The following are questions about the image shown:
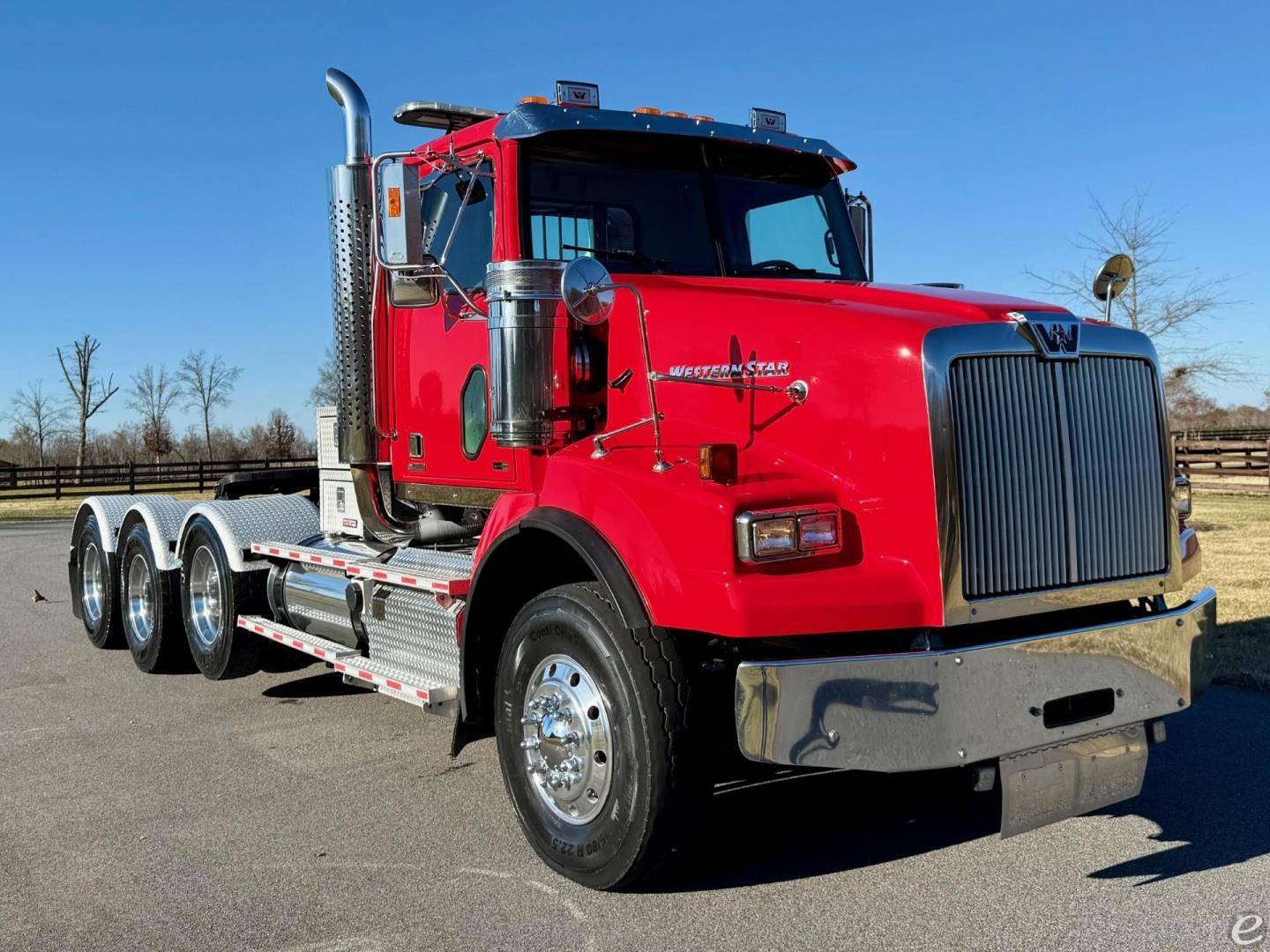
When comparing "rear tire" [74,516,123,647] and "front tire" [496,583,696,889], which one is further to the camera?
"rear tire" [74,516,123,647]

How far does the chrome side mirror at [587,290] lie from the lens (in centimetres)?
409

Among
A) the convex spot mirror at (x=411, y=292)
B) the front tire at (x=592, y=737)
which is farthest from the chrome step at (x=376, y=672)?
the convex spot mirror at (x=411, y=292)

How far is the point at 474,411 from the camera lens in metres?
5.33

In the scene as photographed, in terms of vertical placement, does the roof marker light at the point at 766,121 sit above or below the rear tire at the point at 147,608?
above

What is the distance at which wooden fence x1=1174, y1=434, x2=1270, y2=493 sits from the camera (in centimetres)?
2597

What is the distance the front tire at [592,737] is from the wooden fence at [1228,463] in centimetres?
2413

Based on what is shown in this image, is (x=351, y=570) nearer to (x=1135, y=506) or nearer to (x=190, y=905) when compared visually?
(x=190, y=905)

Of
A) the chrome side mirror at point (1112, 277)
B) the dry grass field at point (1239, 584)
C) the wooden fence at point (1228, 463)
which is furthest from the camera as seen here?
the wooden fence at point (1228, 463)

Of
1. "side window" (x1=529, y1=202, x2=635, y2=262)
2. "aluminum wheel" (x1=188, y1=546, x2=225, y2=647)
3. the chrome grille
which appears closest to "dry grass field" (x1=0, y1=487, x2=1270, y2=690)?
the chrome grille

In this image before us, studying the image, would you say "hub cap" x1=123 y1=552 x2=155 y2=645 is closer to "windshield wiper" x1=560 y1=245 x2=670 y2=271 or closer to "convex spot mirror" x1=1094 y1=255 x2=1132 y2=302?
"windshield wiper" x1=560 y1=245 x2=670 y2=271

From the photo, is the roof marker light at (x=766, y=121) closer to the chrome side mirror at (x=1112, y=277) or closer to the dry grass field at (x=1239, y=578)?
the chrome side mirror at (x=1112, y=277)

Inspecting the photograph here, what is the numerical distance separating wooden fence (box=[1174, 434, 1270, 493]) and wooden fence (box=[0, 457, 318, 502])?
24180 mm

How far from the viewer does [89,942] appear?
3.60m

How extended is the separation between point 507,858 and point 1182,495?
9.44 feet
